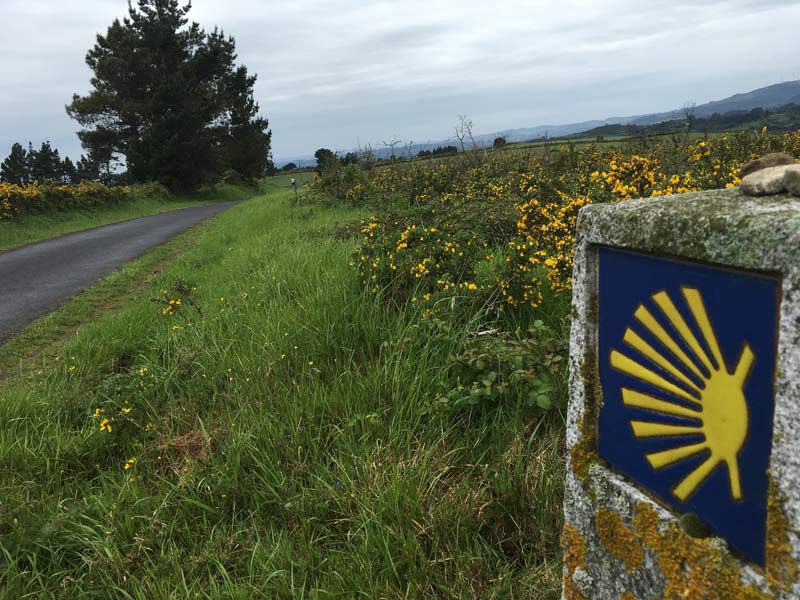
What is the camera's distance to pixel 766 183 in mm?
968

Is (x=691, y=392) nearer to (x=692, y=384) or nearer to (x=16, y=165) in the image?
(x=692, y=384)

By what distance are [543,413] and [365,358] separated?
3.64 ft

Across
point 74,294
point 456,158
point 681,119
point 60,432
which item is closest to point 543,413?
point 60,432

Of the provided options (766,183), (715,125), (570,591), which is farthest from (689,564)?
(715,125)

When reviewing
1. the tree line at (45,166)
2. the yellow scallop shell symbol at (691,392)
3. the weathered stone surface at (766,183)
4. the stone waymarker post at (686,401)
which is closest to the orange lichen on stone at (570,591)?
the stone waymarker post at (686,401)

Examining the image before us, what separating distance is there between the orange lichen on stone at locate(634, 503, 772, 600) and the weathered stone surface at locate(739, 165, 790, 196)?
67 centimetres

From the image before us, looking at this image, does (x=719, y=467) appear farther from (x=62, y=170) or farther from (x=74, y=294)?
(x=62, y=170)

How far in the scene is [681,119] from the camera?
30.0ft

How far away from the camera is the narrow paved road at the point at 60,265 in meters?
6.16

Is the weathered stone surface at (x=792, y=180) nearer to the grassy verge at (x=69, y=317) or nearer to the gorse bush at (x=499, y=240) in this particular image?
the gorse bush at (x=499, y=240)

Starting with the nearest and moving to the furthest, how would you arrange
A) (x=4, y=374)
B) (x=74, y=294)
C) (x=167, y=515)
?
(x=167, y=515) < (x=4, y=374) < (x=74, y=294)

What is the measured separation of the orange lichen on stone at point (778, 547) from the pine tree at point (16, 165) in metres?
74.5

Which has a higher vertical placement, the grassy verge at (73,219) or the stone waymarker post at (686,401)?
the grassy verge at (73,219)

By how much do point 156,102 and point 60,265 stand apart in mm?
22505
